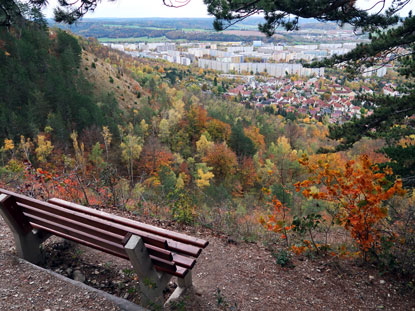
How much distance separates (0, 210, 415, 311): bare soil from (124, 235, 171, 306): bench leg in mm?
153

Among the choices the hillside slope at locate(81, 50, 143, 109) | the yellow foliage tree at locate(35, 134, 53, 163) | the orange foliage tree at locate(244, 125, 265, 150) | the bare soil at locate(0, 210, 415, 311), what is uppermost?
the bare soil at locate(0, 210, 415, 311)

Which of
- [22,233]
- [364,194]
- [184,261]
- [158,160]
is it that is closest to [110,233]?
[184,261]

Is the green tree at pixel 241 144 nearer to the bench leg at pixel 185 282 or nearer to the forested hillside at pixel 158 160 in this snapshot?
the forested hillside at pixel 158 160

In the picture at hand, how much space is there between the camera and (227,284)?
2881 millimetres

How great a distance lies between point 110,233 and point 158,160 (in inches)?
1012

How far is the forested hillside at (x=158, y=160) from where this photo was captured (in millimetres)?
3600

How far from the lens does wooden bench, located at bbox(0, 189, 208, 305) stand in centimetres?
200

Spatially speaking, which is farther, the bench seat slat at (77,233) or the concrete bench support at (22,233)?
the concrete bench support at (22,233)

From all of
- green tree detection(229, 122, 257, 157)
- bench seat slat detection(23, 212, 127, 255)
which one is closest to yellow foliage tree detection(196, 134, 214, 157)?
green tree detection(229, 122, 257, 157)

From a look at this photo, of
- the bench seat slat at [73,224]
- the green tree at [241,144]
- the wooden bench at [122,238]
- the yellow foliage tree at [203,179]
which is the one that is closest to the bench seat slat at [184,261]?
the wooden bench at [122,238]

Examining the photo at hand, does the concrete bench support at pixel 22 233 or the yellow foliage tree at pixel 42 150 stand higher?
the concrete bench support at pixel 22 233

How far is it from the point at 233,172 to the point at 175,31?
156 m

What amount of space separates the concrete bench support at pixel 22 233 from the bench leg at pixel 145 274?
4.24 feet

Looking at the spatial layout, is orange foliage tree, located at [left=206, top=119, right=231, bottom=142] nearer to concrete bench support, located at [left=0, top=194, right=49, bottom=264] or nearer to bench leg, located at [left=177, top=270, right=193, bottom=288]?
concrete bench support, located at [left=0, top=194, right=49, bottom=264]
